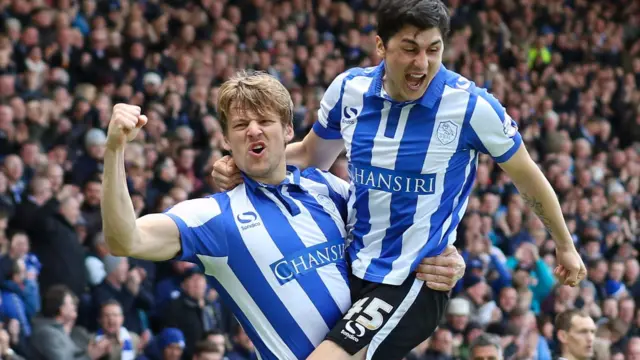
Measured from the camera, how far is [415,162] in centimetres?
518

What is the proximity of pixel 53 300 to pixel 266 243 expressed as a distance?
13.2ft

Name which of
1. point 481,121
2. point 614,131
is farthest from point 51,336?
point 614,131

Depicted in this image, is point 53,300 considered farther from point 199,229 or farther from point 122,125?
point 122,125

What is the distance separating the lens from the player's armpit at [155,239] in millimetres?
4723

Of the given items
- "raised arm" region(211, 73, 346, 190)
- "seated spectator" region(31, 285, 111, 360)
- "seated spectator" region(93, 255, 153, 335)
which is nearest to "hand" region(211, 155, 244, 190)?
"raised arm" region(211, 73, 346, 190)

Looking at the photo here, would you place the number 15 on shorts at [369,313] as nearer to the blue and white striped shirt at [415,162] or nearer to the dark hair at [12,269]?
the blue and white striped shirt at [415,162]

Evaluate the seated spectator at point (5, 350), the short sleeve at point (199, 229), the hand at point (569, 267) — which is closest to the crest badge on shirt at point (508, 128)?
the hand at point (569, 267)

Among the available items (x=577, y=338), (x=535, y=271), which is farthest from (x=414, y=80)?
(x=535, y=271)

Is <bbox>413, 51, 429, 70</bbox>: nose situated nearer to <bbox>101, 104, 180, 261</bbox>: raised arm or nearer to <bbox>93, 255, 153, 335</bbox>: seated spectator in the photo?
<bbox>101, 104, 180, 261</bbox>: raised arm

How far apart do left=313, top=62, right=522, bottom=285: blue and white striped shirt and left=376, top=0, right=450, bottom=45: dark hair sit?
26 centimetres

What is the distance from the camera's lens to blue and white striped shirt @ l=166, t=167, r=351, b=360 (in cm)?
513

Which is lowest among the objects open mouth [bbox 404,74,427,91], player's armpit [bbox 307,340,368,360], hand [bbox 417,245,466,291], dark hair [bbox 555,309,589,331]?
dark hair [bbox 555,309,589,331]

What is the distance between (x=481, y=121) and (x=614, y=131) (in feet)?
45.9

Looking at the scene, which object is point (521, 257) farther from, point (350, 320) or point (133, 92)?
point (350, 320)
